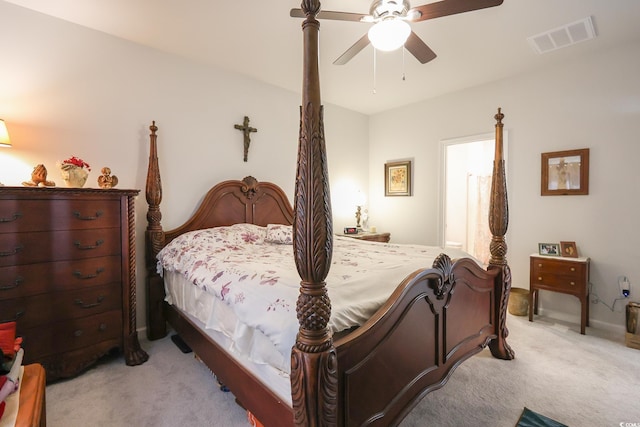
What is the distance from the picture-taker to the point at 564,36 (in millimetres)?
2605

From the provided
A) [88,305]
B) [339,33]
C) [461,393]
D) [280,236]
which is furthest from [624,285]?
[88,305]

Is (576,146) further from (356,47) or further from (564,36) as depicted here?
(356,47)

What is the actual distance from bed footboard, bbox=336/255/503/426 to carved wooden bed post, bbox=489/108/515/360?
238 millimetres

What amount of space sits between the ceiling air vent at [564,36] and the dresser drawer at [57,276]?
4.00 meters

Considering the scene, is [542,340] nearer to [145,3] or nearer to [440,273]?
[440,273]

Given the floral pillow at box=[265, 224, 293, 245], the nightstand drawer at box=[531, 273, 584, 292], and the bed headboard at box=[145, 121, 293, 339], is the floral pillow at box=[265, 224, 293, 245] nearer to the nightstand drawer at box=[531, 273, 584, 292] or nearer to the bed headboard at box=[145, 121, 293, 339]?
the bed headboard at box=[145, 121, 293, 339]

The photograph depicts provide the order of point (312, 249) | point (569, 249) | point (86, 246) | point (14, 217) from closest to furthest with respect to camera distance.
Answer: point (312, 249)
point (14, 217)
point (86, 246)
point (569, 249)

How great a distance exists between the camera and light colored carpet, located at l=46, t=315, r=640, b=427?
171cm

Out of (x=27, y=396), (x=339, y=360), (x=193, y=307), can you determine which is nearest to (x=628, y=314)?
(x=339, y=360)

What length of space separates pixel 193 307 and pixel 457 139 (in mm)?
3703

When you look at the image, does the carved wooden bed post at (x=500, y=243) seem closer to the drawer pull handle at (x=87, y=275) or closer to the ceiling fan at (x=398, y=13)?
the ceiling fan at (x=398, y=13)

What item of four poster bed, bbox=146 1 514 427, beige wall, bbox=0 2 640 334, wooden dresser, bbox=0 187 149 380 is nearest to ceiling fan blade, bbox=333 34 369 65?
four poster bed, bbox=146 1 514 427

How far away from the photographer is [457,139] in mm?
3980

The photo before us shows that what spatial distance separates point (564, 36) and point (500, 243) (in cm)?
193
